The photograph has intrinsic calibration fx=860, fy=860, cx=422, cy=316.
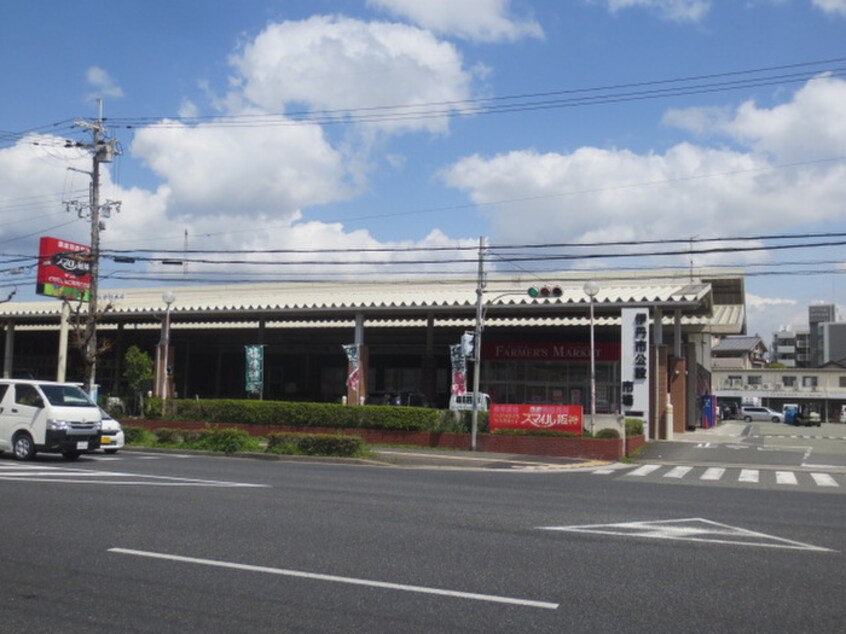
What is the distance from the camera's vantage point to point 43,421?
19.6 m

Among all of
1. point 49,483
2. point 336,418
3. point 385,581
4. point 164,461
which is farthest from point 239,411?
point 385,581

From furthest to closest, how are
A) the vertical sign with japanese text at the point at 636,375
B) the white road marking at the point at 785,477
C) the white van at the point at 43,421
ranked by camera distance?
the vertical sign with japanese text at the point at 636,375 → the white road marking at the point at 785,477 → the white van at the point at 43,421

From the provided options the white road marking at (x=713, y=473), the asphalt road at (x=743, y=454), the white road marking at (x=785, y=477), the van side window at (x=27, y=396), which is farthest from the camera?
the asphalt road at (x=743, y=454)

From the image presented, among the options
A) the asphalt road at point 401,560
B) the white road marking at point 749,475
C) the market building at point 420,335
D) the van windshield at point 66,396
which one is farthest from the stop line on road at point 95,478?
the market building at point 420,335

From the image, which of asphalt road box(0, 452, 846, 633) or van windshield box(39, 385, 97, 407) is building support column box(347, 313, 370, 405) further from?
asphalt road box(0, 452, 846, 633)

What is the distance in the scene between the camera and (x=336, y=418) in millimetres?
30969

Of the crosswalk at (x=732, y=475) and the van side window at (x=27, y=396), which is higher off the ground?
the van side window at (x=27, y=396)

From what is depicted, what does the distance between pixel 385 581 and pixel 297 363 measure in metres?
47.1

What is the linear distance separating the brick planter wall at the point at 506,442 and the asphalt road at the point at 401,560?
11236 millimetres

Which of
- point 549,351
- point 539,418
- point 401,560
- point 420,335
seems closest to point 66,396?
point 401,560

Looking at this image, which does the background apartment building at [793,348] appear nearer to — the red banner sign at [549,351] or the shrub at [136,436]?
the red banner sign at [549,351]

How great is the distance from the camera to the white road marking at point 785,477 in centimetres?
2064

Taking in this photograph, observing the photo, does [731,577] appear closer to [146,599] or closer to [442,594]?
[442,594]

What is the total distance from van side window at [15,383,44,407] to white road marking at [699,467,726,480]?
52.1 feet
